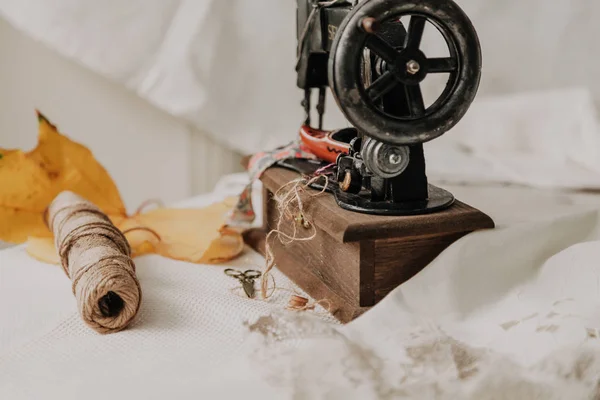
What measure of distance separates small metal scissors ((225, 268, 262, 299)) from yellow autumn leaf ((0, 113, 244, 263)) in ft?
0.22

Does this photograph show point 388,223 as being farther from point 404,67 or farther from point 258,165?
point 258,165

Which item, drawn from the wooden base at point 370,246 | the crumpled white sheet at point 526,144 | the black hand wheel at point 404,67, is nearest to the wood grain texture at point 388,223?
the wooden base at point 370,246

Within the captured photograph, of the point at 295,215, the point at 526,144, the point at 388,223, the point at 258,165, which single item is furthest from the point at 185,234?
the point at 526,144

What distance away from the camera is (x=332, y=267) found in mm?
1190

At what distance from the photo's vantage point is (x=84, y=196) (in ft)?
5.09

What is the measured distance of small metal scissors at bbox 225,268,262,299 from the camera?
1234 millimetres

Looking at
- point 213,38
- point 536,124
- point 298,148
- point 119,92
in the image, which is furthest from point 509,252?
point 119,92

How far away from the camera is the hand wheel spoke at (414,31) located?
1037 mm

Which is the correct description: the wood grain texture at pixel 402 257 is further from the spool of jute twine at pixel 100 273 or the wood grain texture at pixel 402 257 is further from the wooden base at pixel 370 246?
the spool of jute twine at pixel 100 273

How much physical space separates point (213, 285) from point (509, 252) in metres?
0.42

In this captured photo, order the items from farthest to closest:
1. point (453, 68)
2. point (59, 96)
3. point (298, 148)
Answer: point (59, 96)
point (298, 148)
point (453, 68)

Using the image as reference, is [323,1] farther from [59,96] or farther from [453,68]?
[59,96]

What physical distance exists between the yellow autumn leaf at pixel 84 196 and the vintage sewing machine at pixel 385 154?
234 millimetres

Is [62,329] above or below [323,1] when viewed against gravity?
below
